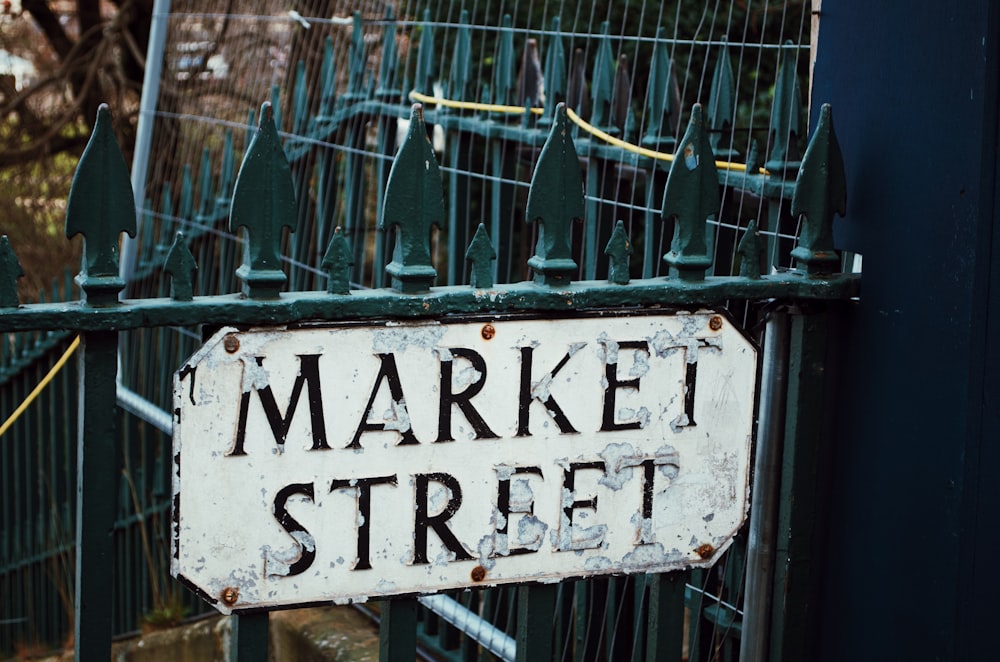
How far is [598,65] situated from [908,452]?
1888mm

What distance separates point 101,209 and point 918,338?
4.78ft

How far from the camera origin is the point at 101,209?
1977 mm

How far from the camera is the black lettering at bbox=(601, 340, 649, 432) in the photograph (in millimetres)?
2275

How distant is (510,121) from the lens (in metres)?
4.67

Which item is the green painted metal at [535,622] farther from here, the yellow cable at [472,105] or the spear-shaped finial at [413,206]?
the yellow cable at [472,105]

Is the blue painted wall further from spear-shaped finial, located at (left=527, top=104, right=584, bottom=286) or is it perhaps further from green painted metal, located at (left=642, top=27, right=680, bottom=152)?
green painted metal, located at (left=642, top=27, right=680, bottom=152)

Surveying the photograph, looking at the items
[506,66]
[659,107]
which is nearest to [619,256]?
[659,107]

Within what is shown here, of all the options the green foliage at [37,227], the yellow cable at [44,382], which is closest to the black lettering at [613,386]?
the yellow cable at [44,382]

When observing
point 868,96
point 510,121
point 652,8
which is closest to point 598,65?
point 510,121

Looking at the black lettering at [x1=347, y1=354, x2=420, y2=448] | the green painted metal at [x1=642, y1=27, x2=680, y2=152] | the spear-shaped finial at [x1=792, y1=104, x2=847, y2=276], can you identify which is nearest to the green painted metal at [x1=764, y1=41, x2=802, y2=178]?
the spear-shaped finial at [x1=792, y1=104, x2=847, y2=276]

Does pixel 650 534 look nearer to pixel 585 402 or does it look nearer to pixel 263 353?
pixel 585 402

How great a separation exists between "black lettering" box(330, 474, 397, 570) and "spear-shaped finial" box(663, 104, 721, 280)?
68cm

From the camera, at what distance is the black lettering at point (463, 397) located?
Answer: 86.0 inches

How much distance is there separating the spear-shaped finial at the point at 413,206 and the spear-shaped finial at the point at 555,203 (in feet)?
0.62
